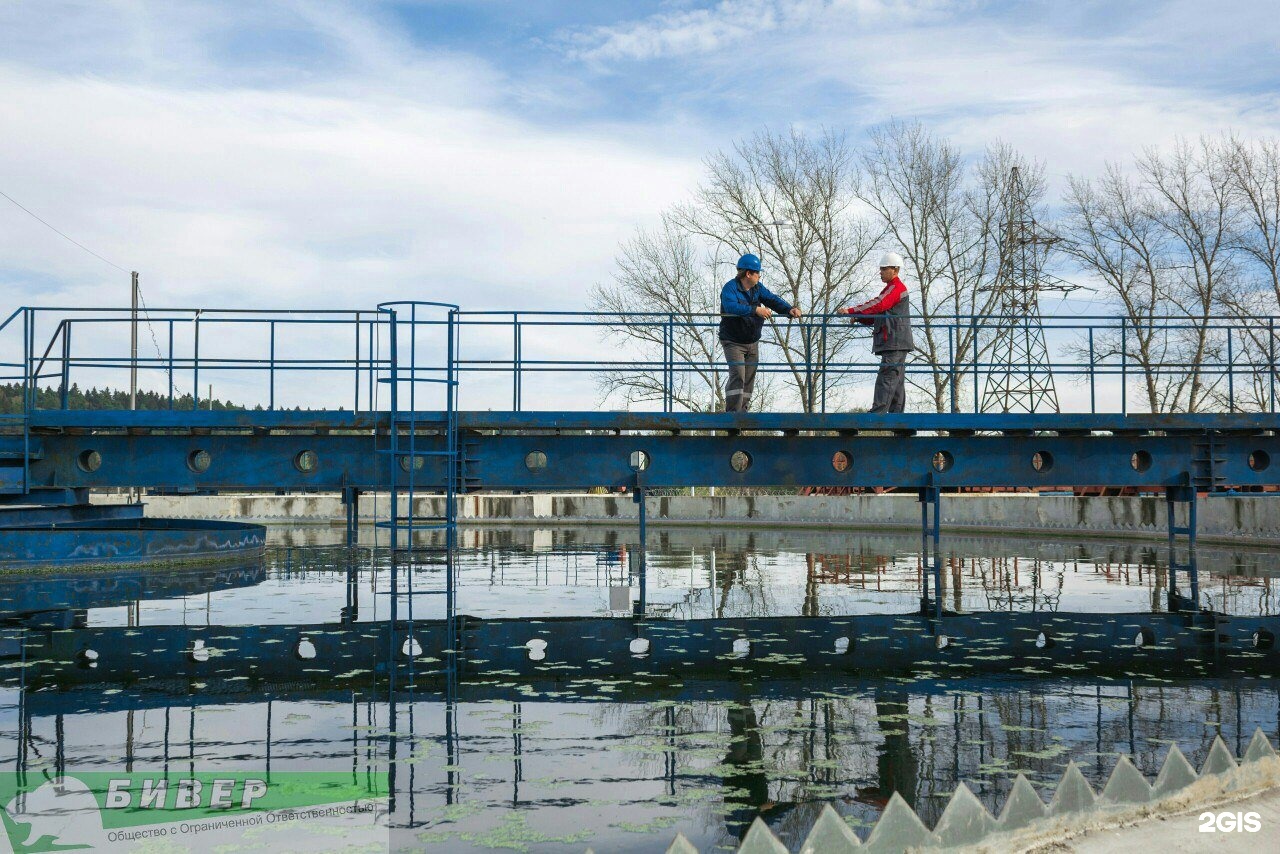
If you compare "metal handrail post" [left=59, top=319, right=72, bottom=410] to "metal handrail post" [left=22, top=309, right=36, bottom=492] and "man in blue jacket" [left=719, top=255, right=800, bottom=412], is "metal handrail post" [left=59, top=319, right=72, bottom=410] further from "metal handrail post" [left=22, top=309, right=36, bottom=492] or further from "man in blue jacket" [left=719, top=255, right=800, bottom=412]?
"man in blue jacket" [left=719, top=255, right=800, bottom=412]

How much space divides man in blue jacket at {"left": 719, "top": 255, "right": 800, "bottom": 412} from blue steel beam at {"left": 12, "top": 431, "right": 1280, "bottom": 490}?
4.27 feet

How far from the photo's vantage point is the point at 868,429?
1483cm

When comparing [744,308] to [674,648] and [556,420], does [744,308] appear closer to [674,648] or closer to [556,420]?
[556,420]

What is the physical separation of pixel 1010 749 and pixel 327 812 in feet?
11.5

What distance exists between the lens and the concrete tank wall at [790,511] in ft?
78.8

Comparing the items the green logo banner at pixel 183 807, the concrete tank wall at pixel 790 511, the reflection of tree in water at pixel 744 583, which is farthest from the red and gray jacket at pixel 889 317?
the green logo banner at pixel 183 807

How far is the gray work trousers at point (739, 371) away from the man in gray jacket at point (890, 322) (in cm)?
145

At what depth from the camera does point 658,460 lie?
15.4 meters

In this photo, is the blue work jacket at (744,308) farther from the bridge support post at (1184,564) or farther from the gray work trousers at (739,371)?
the bridge support post at (1184,564)

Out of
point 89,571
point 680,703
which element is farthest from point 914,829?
point 89,571

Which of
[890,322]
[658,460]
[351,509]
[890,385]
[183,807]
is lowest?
[183,807]

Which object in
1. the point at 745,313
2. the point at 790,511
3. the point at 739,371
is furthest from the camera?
the point at 790,511

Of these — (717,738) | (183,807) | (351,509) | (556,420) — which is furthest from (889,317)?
(183,807)

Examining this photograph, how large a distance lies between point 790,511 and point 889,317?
1783 centimetres
